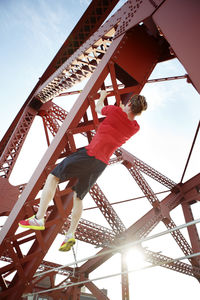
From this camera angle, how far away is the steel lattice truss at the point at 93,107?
3.41m

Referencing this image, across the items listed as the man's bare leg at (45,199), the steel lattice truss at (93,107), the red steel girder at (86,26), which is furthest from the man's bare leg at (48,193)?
the red steel girder at (86,26)

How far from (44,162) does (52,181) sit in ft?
4.54

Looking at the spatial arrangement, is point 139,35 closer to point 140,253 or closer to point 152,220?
point 152,220

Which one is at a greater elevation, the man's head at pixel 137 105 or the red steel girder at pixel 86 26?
the red steel girder at pixel 86 26

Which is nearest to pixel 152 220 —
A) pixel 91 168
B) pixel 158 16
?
pixel 91 168

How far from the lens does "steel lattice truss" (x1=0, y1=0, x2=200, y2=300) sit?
3.41 meters

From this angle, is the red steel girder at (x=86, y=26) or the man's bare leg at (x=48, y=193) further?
the red steel girder at (x=86, y=26)

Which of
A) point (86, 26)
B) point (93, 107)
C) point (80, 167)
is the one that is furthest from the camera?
point (86, 26)

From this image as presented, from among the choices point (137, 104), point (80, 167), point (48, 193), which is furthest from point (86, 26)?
point (48, 193)

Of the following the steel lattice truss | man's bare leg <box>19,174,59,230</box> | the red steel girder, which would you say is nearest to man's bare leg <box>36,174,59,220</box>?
man's bare leg <box>19,174,59,230</box>

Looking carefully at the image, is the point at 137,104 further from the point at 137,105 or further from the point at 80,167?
the point at 80,167

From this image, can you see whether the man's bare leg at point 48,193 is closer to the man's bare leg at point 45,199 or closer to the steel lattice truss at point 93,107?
the man's bare leg at point 45,199

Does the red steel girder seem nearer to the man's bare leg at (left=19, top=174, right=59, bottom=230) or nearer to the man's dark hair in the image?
the man's dark hair

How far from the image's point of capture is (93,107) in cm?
441
